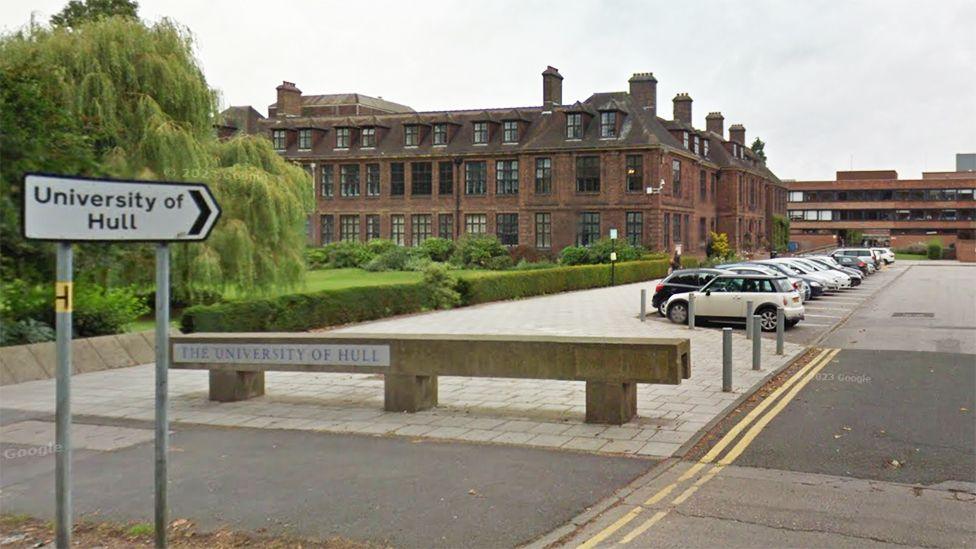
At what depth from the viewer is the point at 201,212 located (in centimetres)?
550

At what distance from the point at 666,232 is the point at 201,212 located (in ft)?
173

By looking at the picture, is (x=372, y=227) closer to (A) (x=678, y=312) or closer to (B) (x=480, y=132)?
(B) (x=480, y=132)

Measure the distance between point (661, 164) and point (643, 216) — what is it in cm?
340

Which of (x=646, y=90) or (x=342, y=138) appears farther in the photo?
(x=342, y=138)

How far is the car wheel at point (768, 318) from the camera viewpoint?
22750 millimetres

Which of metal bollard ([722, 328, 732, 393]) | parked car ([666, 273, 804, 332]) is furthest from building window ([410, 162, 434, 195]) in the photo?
metal bollard ([722, 328, 732, 393])

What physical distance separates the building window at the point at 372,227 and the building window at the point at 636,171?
1904cm

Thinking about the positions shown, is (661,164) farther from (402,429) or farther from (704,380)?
(402,429)

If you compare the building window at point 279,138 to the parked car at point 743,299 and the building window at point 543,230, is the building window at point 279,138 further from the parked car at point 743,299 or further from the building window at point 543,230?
the parked car at point 743,299

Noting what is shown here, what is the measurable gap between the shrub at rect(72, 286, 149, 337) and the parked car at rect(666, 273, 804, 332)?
1393 centimetres

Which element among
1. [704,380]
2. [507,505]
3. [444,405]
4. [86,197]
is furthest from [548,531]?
[704,380]

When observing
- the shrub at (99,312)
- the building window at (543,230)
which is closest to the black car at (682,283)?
the shrub at (99,312)

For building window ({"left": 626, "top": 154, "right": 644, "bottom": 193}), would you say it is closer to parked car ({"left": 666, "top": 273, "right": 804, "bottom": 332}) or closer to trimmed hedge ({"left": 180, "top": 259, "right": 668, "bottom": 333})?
trimmed hedge ({"left": 180, "top": 259, "right": 668, "bottom": 333})

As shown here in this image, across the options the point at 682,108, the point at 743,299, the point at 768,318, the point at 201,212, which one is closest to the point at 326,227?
the point at 682,108
